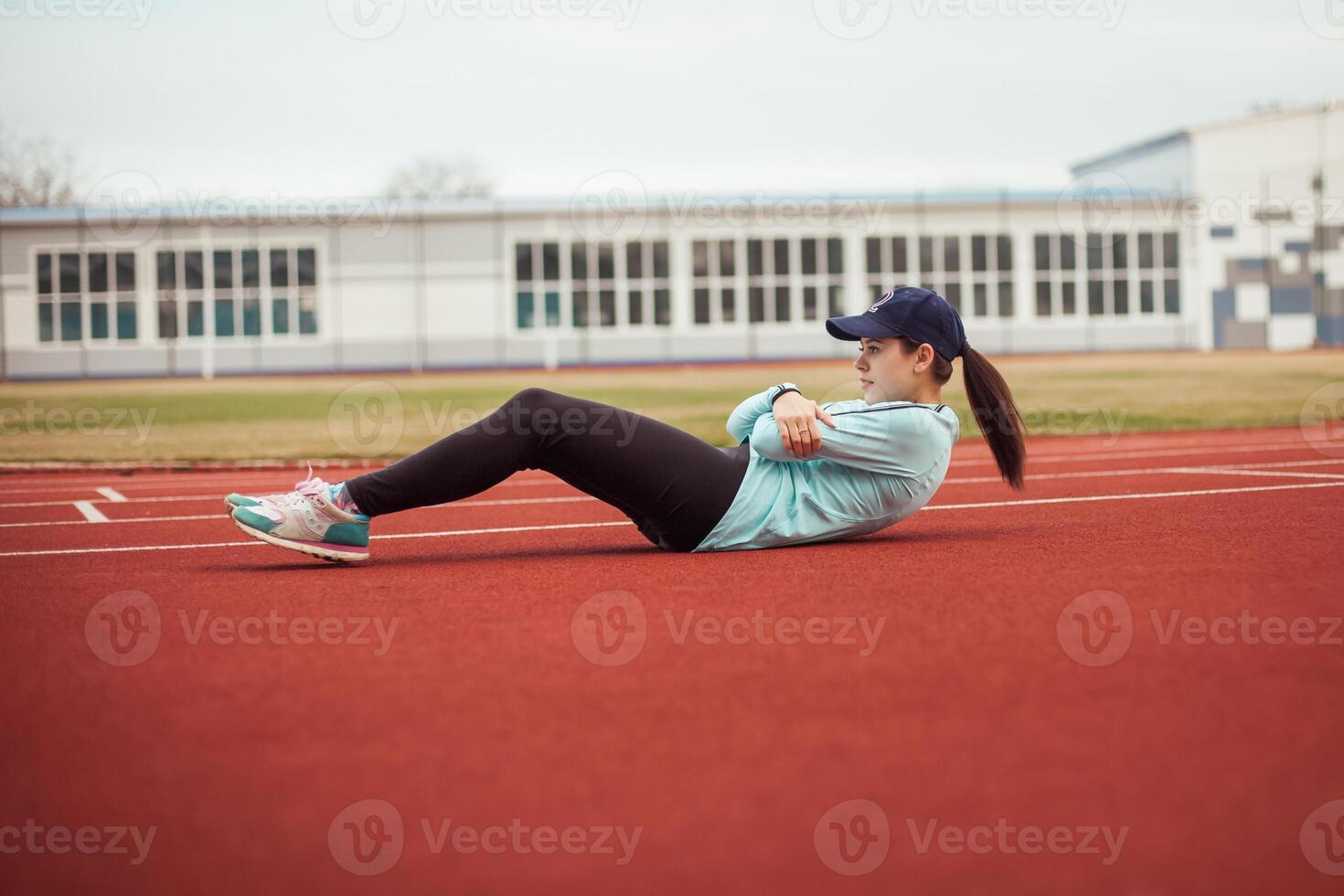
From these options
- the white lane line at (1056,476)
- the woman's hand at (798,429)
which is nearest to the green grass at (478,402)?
the white lane line at (1056,476)

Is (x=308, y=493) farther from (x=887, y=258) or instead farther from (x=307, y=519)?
(x=887, y=258)

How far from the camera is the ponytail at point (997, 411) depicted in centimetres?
486

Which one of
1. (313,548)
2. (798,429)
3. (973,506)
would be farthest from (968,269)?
(313,548)

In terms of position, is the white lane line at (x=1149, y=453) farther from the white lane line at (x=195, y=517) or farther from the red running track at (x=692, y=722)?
the red running track at (x=692, y=722)

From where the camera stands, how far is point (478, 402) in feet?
71.6

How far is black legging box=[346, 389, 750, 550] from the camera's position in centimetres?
451

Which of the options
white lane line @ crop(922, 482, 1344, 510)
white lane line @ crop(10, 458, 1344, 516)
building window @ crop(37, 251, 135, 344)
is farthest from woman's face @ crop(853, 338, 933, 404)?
building window @ crop(37, 251, 135, 344)

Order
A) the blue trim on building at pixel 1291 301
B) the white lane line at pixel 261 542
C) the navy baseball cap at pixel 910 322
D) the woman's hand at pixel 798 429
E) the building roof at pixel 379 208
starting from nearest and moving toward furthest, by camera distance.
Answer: the woman's hand at pixel 798 429
the navy baseball cap at pixel 910 322
the white lane line at pixel 261 542
the building roof at pixel 379 208
the blue trim on building at pixel 1291 301

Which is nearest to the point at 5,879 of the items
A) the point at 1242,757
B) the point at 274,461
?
the point at 1242,757

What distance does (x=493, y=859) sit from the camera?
2166 millimetres

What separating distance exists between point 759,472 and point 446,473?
1152mm

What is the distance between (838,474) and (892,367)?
0.46 metres

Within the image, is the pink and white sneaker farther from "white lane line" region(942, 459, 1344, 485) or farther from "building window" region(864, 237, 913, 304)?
"building window" region(864, 237, 913, 304)

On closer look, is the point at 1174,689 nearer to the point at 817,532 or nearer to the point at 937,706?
the point at 937,706
